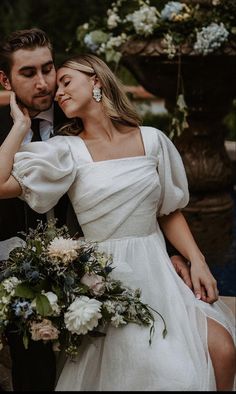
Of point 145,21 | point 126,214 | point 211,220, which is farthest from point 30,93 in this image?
point 211,220

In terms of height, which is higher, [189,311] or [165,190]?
[165,190]

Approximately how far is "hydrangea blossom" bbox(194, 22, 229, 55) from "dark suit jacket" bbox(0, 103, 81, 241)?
1847 millimetres

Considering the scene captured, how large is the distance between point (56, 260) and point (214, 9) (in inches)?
114

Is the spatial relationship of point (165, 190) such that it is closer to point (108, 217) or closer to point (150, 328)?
point (108, 217)

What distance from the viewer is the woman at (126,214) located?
8.18 ft

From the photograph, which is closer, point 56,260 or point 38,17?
point 56,260

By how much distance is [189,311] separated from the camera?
105 inches

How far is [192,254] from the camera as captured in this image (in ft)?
9.37

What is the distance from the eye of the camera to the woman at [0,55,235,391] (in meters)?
2.49

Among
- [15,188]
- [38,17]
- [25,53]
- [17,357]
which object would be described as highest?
[25,53]

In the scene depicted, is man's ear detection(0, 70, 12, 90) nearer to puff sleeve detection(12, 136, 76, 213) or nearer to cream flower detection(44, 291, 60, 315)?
puff sleeve detection(12, 136, 76, 213)

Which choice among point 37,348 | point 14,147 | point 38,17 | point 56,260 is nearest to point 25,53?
point 14,147

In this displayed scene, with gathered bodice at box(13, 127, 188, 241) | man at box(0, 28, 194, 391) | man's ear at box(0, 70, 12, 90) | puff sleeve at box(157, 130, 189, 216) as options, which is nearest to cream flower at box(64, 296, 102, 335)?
gathered bodice at box(13, 127, 188, 241)

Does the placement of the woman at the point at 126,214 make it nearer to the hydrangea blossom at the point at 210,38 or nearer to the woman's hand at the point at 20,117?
the woman's hand at the point at 20,117
